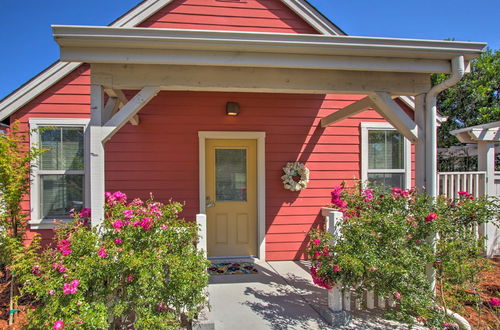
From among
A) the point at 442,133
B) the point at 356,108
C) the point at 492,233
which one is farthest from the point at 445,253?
the point at 442,133

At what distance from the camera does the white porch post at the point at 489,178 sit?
474cm

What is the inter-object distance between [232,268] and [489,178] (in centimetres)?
451

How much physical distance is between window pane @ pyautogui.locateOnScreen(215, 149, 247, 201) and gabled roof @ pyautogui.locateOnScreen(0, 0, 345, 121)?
2.35 meters

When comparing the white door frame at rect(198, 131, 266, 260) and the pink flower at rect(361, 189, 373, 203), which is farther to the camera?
the white door frame at rect(198, 131, 266, 260)

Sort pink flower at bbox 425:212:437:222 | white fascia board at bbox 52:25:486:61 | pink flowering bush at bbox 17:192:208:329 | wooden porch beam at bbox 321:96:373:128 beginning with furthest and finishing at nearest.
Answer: wooden porch beam at bbox 321:96:373:128, pink flower at bbox 425:212:437:222, white fascia board at bbox 52:25:486:61, pink flowering bush at bbox 17:192:208:329

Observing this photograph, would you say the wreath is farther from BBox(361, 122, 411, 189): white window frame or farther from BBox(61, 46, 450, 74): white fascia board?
BBox(61, 46, 450, 74): white fascia board

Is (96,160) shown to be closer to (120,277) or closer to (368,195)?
(120,277)

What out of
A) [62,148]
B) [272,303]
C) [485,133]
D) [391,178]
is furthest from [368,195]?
[62,148]

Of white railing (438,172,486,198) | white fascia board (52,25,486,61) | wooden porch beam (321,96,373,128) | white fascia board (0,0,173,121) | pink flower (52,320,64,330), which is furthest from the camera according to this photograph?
white railing (438,172,486,198)

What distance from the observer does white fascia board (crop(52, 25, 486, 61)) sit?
253cm

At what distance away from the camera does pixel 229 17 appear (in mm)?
4559

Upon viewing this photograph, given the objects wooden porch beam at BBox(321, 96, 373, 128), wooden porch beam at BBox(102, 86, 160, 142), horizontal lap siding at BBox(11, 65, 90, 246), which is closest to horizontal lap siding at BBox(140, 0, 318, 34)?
horizontal lap siding at BBox(11, 65, 90, 246)

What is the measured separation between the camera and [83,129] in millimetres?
4254

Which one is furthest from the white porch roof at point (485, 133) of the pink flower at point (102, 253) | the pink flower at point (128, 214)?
the pink flower at point (102, 253)
